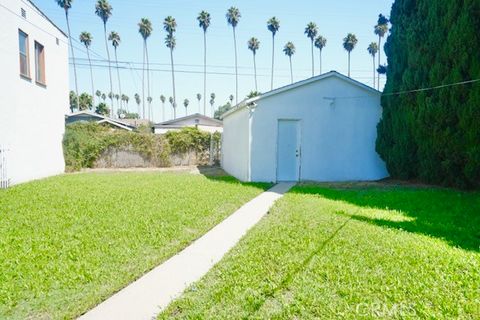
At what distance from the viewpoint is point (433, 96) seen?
10.4 m

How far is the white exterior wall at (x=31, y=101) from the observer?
1087 centimetres

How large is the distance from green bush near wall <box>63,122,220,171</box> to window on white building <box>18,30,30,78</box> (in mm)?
4875

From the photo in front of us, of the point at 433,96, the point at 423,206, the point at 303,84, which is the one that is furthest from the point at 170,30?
the point at 423,206

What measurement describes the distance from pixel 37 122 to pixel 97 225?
9342 millimetres

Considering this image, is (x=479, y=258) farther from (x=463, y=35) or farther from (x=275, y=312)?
(x=463, y=35)

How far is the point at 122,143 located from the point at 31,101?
680 centimetres

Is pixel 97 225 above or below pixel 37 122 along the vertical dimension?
below

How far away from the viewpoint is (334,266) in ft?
13.5

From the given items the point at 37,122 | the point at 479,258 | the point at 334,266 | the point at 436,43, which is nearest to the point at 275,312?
the point at 334,266

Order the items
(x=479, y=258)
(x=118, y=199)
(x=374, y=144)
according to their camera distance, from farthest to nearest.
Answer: (x=374, y=144) → (x=118, y=199) → (x=479, y=258)

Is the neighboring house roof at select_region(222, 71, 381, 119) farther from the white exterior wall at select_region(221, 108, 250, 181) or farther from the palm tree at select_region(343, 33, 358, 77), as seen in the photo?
the palm tree at select_region(343, 33, 358, 77)

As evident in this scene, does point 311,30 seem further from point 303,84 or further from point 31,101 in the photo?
point 31,101

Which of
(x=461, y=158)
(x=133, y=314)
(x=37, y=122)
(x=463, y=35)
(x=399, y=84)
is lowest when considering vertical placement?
(x=133, y=314)

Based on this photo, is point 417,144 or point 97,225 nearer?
point 97,225
